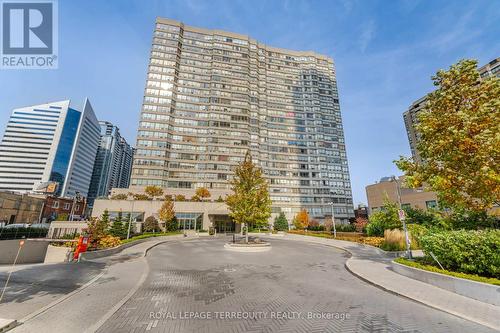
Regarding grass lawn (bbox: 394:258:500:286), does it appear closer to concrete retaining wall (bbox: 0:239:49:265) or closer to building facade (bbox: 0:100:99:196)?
concrete retaining wall (bbox: 0:239:49:265)

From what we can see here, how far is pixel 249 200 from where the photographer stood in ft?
80.9

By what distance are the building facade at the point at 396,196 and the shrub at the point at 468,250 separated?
37330 mm

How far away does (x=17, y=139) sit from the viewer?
139000 mm

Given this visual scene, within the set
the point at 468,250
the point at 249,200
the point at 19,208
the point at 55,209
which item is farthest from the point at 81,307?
the point at 55,209

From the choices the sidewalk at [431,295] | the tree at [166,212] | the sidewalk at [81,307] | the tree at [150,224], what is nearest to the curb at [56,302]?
the sidewalk at [81,307]

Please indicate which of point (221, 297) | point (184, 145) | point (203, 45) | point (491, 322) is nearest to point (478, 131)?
point (491, 322)

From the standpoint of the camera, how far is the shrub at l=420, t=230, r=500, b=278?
324 inches

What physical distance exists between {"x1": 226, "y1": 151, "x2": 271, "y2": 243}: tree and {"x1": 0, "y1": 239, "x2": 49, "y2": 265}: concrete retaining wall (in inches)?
849

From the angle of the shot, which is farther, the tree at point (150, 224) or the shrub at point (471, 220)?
the tree at point (150, 224)

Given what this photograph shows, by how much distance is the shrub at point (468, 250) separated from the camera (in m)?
8.24

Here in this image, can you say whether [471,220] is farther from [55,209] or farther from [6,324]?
[55,209]

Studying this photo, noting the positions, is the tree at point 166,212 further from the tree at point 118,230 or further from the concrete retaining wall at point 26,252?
the concrete retaining wall at point 26,252

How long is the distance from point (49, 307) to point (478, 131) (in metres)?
19.7

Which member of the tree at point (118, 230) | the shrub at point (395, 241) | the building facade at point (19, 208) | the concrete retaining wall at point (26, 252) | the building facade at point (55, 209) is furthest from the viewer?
the building facade at point (55, 209)
